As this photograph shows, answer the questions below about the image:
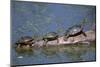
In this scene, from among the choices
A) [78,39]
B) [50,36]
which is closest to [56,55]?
[50,36]

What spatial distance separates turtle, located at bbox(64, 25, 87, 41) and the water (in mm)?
141

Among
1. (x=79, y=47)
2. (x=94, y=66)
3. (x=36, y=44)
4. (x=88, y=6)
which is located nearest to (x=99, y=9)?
(x=88, y=6)

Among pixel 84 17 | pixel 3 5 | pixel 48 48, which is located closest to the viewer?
pixel 3 5

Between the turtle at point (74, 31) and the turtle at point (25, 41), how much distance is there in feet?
1.48

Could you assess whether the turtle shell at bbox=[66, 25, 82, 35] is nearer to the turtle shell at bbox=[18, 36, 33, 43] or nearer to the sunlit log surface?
the sunlit log surface

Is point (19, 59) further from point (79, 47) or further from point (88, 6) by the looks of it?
point (88, 6)

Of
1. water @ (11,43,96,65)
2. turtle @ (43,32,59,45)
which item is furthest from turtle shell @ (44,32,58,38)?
water @ (11,43,96,65)

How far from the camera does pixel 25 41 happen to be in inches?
91.2

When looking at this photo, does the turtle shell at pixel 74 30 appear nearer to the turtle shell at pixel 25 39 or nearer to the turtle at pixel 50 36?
Result: the turtle at pixel 50 36

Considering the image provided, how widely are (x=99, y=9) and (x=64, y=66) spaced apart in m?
0.91

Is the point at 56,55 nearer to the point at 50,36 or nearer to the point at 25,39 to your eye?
the point at 50,36

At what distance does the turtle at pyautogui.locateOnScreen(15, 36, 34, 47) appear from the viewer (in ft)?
7.50

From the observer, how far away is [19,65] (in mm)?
2281

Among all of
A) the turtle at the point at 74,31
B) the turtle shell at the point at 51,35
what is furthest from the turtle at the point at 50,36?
the turtle at the point at 74,31
